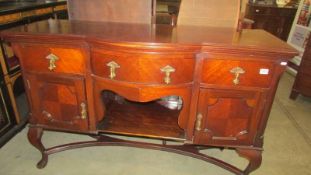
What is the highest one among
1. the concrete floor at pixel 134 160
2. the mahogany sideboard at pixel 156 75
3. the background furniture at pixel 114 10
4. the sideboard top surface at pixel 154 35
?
the background furniture at pixel 114 10

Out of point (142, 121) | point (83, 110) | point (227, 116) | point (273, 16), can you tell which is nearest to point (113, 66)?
point (83, 110)

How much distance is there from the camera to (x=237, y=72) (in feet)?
3.70

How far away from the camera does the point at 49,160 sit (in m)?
1.71

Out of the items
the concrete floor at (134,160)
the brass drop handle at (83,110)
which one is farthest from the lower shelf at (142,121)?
the concrete floor at (134,160)

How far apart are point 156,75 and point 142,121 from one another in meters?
0.50

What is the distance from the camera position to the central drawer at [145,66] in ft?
3.67

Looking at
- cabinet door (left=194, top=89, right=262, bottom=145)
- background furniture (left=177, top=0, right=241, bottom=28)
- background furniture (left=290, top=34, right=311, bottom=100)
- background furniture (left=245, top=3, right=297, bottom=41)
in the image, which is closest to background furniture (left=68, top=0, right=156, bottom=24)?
background furniture (left=177, top=0, right=241, bottom=28)

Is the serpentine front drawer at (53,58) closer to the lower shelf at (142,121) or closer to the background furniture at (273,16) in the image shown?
the lower shelf at (142,121)

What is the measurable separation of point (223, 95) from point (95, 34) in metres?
0.74

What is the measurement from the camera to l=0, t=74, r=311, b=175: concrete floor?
164 centimetres

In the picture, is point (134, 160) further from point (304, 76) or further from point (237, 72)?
point (304, 76)

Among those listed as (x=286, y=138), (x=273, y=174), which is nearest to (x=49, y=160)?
(x=273, y=174)

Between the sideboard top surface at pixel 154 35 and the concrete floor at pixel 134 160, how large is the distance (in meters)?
0.95

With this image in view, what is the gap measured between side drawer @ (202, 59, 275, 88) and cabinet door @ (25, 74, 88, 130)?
698 mm
